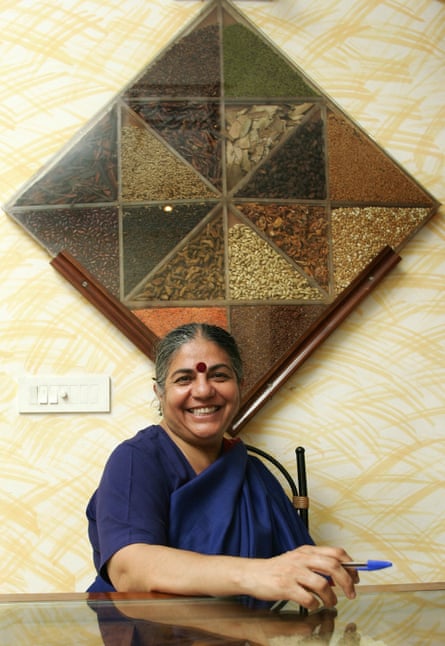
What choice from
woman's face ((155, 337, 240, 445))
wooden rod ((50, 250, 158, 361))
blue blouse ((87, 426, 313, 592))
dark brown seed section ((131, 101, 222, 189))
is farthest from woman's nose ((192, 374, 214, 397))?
dark brown seed section ((131, 101, 222, 189))

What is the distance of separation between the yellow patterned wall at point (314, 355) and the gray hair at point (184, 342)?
37 cm

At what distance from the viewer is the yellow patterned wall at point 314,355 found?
2105mm

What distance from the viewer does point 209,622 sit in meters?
0.83

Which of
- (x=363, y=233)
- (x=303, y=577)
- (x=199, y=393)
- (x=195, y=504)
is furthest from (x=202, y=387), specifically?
(x=363, y=233)

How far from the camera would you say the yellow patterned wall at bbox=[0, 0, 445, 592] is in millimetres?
2105

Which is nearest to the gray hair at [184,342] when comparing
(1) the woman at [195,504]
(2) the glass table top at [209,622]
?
(1) the woman at [195,504]

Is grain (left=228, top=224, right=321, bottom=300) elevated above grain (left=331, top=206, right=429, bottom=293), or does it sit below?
below

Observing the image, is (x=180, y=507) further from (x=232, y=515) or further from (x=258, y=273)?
(x=258, y=273)

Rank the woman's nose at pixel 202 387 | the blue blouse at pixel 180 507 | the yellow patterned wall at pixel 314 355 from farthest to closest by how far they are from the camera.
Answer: the yellow patterned wall at pixel 314 355 < the woman's nose at pixel 202 387 < the blue blouse at pixel 180 507

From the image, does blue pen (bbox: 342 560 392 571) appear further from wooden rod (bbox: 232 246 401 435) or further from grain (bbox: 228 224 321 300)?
grain (bbox: 228 224 321 300)

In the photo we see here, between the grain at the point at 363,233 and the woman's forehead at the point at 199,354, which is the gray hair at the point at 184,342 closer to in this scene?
the woman's forehead at the point at 199,354

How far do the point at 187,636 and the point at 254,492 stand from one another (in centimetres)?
97

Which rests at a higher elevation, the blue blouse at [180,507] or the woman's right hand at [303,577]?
the blue blouse at [180,507]

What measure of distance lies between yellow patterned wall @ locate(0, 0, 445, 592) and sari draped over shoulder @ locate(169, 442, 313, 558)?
43cm
